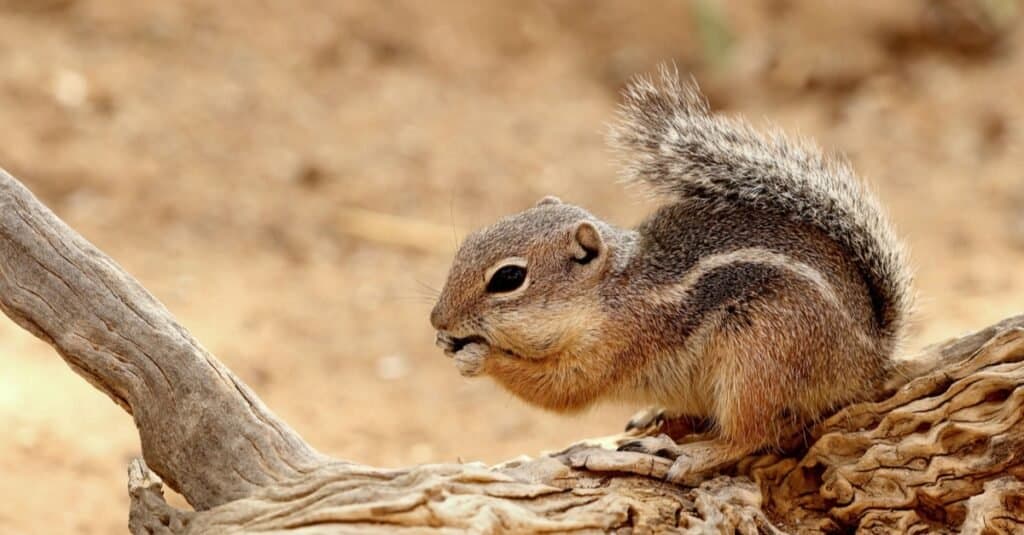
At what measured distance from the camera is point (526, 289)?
364 centimetres

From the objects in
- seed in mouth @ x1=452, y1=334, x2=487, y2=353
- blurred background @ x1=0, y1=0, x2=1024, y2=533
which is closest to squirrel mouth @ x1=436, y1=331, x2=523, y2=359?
seed in mouth @ x1=452, y1=334, x2=487, y2=353

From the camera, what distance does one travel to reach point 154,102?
26.5 ft

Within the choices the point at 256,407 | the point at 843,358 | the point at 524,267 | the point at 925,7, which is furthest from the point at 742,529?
the point at 925,7

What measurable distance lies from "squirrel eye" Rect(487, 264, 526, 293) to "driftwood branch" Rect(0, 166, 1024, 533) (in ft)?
1.70

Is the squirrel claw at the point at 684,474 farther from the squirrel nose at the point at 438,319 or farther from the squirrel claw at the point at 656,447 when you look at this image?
the squirrel nose at the point at 438,319

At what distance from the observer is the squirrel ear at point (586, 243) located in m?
3.70

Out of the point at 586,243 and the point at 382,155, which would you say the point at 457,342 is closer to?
the point at 586,243

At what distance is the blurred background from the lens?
233 inches

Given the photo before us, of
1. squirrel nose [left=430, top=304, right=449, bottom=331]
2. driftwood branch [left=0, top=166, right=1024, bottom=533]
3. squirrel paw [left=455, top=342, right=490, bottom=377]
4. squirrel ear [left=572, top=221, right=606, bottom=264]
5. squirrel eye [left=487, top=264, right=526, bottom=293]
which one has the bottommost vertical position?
driftwood branch [left=0, top=166, right=1024, bottom=533]

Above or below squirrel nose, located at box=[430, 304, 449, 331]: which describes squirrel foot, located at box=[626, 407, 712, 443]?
below

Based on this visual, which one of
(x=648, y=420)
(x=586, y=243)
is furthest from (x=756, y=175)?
(x=648, y=420)

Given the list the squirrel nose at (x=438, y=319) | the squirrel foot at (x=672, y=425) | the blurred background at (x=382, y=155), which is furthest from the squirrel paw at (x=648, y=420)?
the blurred background at (x=382, y=155)

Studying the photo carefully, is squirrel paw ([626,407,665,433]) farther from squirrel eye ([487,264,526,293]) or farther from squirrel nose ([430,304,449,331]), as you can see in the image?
squirrel nose ([430,304,449,331])

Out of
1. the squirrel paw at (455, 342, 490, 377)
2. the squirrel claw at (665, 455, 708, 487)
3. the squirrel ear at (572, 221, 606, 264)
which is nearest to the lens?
the squirrel claw at (665, 455, 708, 487)
